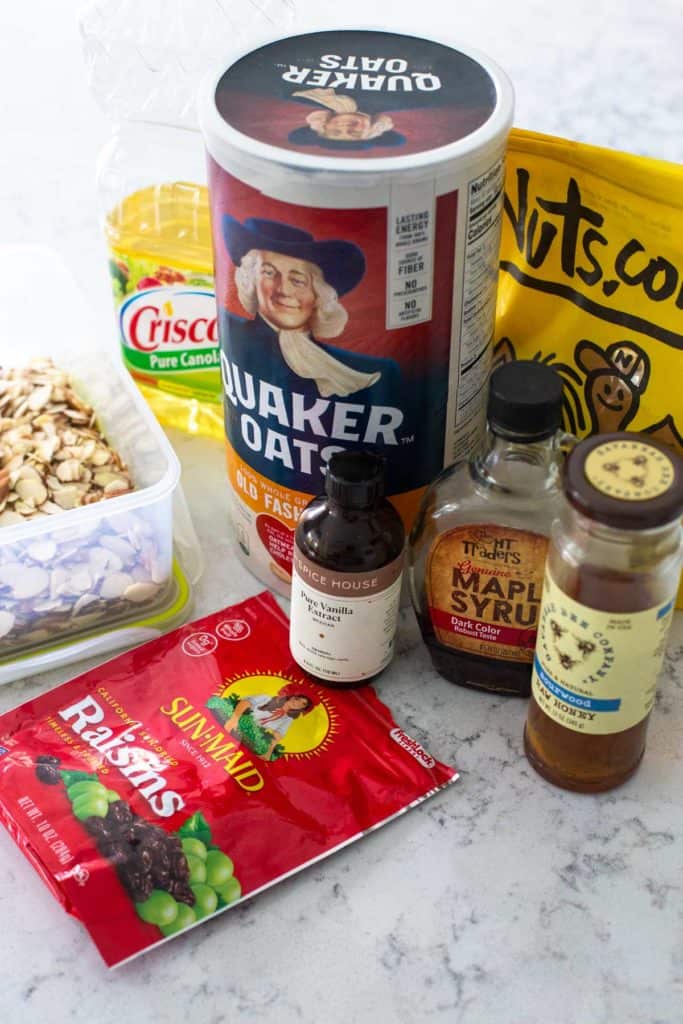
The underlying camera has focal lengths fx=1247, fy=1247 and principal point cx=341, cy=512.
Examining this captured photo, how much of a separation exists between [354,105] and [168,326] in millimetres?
290

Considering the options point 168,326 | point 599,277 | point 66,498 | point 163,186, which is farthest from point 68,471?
point 599,277

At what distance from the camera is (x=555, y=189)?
31.7 inches

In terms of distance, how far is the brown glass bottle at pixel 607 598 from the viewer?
623 millimetres

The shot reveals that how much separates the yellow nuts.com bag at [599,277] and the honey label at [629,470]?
0.53 feet

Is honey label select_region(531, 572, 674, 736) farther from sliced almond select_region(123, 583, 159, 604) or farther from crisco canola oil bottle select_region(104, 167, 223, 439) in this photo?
crisco canola oil bottle select_region(104, 167, 223, 439)

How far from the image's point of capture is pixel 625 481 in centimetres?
63

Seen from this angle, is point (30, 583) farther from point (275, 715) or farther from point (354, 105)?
point (354, 105)

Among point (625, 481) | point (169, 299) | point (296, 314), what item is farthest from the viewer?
point (169, 299)

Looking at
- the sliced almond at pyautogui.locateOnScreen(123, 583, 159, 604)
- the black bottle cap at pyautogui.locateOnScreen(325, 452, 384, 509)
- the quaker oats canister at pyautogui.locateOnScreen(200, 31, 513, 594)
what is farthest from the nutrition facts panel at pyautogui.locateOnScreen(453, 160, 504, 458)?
the sliced almond at pyautogui.locateOnScreen(123, 583, 159, 604)

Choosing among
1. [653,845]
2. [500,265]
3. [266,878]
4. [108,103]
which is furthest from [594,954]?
[108,103]

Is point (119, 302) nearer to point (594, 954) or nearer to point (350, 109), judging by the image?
point (350, 109)

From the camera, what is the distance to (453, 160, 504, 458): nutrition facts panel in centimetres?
72

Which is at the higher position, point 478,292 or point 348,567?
point 478,292

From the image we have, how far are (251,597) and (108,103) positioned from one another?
49 cm
